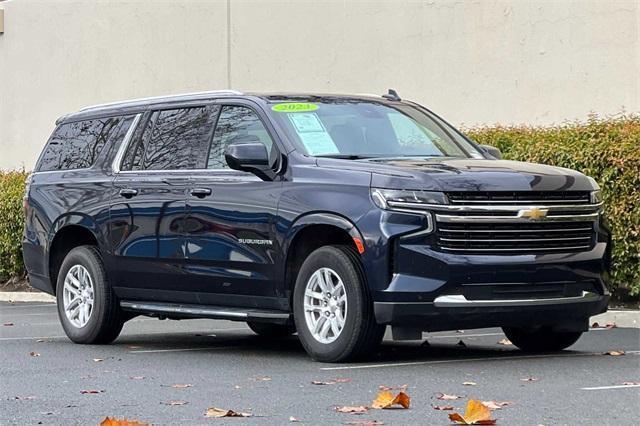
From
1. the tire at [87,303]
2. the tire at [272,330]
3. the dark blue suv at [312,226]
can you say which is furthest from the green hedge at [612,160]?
the tire at [87,303]

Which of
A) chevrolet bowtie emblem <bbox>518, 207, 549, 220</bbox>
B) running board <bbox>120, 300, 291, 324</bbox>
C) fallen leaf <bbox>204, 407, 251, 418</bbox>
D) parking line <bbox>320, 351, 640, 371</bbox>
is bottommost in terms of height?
parking line <bbox>320, 351, 640, 371</bbox>

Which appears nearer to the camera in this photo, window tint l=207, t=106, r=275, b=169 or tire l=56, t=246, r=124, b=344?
window tint l=207, t=106, r=275, b=169

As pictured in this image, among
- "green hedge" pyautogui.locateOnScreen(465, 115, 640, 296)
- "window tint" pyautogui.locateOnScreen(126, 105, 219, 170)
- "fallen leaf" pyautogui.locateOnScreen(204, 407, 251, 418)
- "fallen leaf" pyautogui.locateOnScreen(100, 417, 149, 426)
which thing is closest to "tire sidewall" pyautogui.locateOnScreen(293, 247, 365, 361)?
"window tint" pyautogui.locateOnScreen(126, 105, 219, 170)

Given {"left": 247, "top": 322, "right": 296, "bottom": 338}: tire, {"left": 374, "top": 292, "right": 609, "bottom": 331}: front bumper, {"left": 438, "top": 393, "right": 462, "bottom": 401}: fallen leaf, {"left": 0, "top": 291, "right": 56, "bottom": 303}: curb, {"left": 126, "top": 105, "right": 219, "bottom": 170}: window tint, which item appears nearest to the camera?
{"left": 438, "top": 393, "right": 462, "bottom": 401}: fallen leaf

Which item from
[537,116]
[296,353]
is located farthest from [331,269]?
[537,116]

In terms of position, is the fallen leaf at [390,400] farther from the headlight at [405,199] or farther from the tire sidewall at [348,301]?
the headlight at [405,199]

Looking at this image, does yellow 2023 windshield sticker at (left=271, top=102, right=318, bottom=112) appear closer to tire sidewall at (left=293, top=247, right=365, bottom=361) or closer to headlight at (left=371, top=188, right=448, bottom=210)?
tire sidewall at (left=293, top=247, right=365, bottom=361)

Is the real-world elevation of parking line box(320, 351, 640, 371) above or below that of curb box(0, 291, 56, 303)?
above

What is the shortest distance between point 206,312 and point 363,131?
1.79 meters

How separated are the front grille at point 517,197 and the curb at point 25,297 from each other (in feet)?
35.8

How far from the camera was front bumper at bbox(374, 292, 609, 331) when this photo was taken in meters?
9.40

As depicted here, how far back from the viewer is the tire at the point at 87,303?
11938 millimetres

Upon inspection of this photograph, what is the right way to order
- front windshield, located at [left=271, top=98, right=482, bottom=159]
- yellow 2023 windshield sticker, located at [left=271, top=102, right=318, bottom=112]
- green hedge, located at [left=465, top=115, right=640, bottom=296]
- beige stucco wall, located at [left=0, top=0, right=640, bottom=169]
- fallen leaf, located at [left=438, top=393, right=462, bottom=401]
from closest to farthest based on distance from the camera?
fallen leaf, located at [left=438, top=393, right=462, bottom=401]
front windshield, located at [left=271, top=98, right=482, bottom=159]
yellow 2023 windshield sticker, located at [left=271, top=102, right=318, bottom=112]
green hedge, located at [left=465, top=115, right=640, bottom=296]
beige stucco wall, located at [left=0, top=0, right=640, bottom=169]

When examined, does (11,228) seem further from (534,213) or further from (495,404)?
(495,404)
